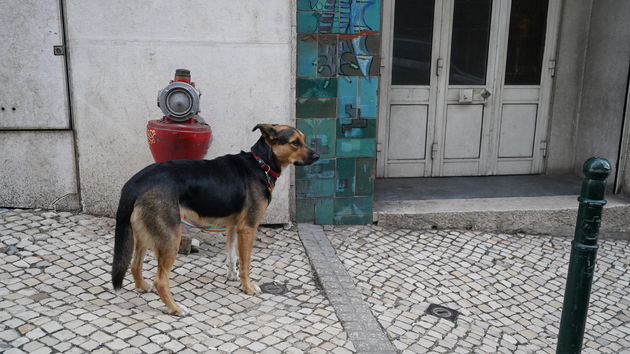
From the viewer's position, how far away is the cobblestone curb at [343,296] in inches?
150

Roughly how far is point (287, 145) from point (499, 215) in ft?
10.0

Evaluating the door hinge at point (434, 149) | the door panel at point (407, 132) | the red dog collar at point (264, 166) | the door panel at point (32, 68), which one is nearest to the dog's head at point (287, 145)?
the red dog collar at point (264, 166)

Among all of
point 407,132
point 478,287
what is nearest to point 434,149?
point 407,132

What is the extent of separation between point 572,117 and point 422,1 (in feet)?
8.53

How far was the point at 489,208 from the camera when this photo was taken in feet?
20.6

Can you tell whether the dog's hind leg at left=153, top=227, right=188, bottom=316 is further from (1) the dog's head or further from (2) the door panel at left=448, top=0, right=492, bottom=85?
(2) the door panel at left=448, top=0, right=492, bottom=85

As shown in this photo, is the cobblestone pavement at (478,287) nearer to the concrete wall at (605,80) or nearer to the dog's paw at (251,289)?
the dog's paw at (251,289)

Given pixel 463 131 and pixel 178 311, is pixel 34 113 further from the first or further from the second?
pixel 463 131

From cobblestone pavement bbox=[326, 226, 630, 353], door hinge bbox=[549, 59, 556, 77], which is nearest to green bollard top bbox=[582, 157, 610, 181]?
cobblestone pavement bbox=[326, 226, 630, 353]

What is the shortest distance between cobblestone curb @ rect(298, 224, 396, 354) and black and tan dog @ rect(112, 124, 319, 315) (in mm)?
664

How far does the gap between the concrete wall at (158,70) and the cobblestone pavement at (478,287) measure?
1.62 meters

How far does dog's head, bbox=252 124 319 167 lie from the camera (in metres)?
4.29

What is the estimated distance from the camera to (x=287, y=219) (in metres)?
5.92

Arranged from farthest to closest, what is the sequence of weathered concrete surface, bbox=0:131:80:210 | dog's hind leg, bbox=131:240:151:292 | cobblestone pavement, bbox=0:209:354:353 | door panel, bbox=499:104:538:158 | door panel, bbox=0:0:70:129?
door panel, bbox=499:104:538:158
weathered concrete surface, bbox=0:131:80:210
door panel, bbox=0:0:70:129
dog's hind leg, bbox=131:240:151:292
cobblestone pavement, bbox=0:209:354:353
